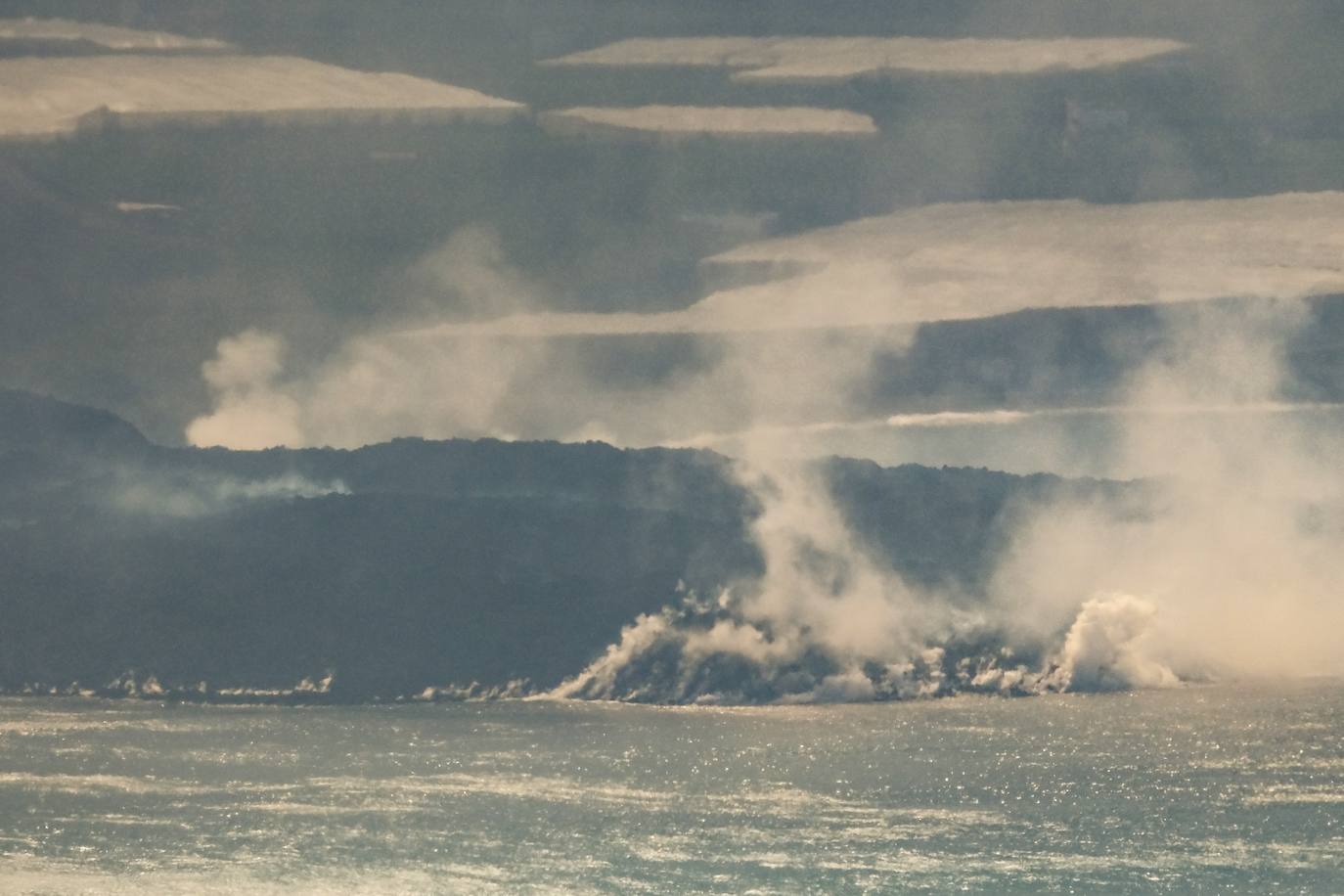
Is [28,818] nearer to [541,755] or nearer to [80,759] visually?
[80,759]

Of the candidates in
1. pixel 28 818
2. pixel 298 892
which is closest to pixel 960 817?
pixel 298 892

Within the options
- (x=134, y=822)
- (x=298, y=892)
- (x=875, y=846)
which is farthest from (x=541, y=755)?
(x=298, y=892)

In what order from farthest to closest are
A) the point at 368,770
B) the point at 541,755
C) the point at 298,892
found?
the point at 541,755 < the point at 368,770 < the point at 298,892

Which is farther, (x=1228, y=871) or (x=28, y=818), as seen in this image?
(x=28, y=818)

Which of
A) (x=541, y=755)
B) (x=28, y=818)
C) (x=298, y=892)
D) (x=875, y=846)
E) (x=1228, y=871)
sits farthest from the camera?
(x=541, y=755)

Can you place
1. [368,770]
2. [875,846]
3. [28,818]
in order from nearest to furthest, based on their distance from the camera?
[875,846] → [28,818] → [368,770]

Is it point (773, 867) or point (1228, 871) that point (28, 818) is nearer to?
point (773, 867)
